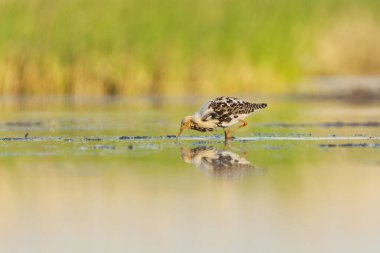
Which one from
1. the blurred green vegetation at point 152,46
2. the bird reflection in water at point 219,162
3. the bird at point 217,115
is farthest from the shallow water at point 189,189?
the blurred green vegetation at point 152,46

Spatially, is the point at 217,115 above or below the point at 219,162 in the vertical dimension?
above

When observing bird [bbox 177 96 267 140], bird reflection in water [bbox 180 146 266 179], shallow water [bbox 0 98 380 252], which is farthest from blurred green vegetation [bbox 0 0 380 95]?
bird reflection in water [bbox 180 146 266 179]

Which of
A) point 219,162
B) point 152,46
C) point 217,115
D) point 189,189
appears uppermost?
point 152,46

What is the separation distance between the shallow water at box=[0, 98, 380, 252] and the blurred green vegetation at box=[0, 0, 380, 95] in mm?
9130

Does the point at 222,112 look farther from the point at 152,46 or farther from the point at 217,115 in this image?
the point at 152,46

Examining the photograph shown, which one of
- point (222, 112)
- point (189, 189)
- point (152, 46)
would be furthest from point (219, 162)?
point (152, 46)

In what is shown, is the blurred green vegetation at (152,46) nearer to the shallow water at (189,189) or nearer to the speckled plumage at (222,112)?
the shallow water at (189,189)

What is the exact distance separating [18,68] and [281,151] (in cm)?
1458

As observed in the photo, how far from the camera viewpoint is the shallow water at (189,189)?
6.64 meters

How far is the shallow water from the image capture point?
6.64m

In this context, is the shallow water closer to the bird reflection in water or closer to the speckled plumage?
the bird reflection in water

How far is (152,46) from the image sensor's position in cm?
2653

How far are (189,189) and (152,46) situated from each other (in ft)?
58.8

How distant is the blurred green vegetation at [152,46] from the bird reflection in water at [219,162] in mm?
13446
